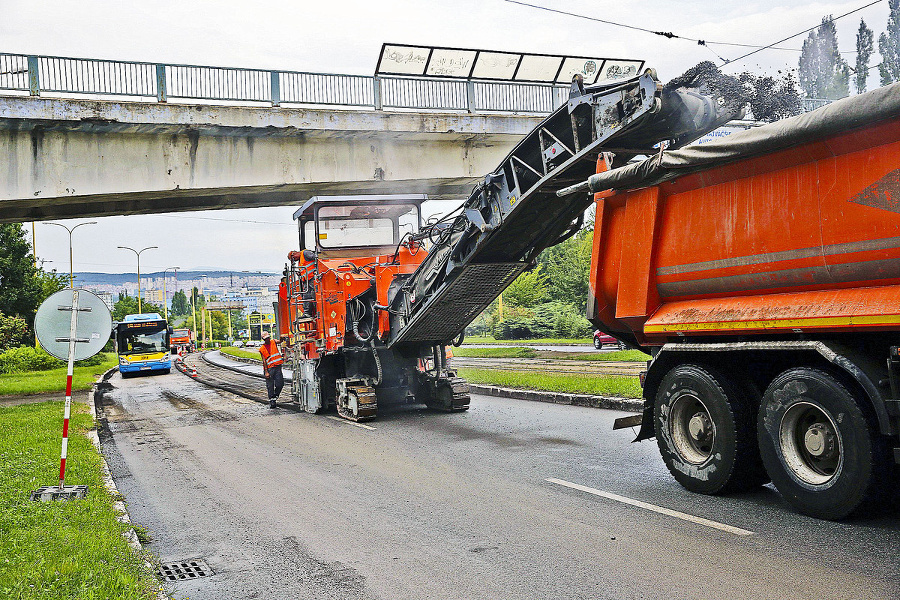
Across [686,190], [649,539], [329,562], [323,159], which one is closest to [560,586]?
[649,539]

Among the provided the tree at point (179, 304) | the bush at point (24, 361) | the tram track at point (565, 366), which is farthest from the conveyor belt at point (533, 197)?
the tree at point (179, 304)

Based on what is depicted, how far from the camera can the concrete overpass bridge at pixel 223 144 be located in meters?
15.7

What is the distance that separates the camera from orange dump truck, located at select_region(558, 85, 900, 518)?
5340 mm

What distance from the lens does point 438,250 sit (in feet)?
40.3

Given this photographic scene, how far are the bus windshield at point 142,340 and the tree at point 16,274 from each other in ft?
18.1

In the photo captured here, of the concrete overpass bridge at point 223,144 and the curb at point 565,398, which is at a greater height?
the concrete overpass bridge at point 223,144

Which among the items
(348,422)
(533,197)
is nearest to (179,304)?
(348,422)

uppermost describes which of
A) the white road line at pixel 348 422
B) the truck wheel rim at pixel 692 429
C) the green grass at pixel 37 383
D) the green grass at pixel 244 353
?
the truck wheel rim at pixel 692 429

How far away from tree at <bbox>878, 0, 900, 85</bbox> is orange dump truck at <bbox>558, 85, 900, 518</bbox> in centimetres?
5250

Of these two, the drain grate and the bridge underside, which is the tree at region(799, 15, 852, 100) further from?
the drain grate

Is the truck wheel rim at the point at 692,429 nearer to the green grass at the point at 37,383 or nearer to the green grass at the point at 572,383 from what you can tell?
the green grass at the point at 572,383

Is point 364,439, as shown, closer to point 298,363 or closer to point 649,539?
point 298,363

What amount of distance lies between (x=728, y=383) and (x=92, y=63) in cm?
1470

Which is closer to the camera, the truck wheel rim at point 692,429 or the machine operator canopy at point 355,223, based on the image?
the truck wheel rim at point 692,429
